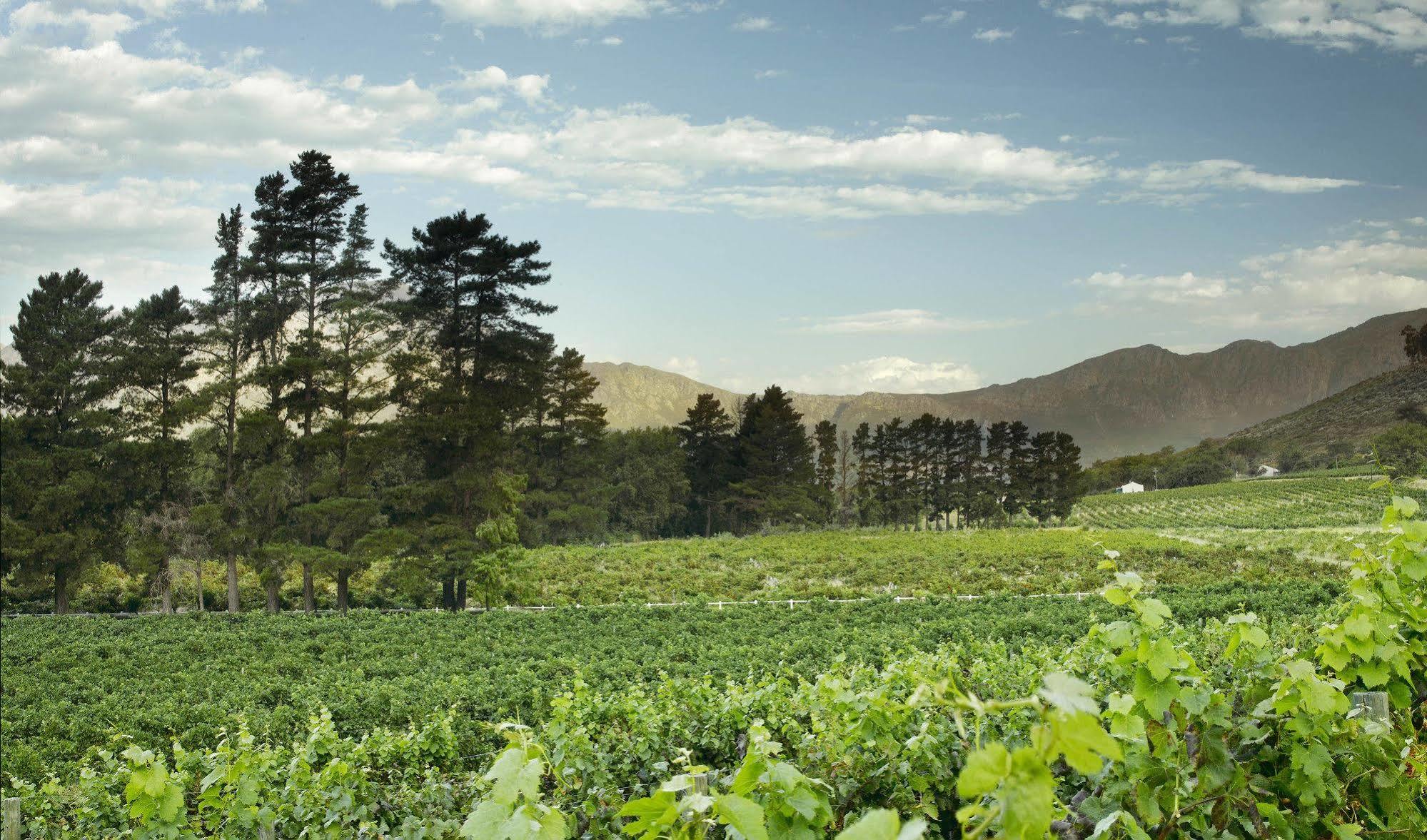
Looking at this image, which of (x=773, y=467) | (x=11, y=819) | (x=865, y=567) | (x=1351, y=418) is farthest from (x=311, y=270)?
(x=1351, y=418)

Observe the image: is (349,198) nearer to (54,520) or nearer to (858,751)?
(54,520)

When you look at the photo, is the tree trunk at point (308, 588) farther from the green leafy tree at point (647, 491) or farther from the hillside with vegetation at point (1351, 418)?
the hillside with vegetation at point (1351, 418)

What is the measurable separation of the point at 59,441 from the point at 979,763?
123 feet

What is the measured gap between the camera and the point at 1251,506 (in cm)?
6091

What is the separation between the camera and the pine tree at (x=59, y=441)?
29.7 meters

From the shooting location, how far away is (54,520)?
98.4 ft

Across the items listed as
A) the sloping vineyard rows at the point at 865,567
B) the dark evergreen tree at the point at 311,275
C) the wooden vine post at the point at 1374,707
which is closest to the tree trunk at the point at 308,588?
the dark evergreen tree at the point at 311,275

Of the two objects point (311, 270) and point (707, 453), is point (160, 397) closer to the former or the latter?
point (311, 270)

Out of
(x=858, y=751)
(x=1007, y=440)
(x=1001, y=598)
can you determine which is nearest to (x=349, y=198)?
(x=1001, y=598)

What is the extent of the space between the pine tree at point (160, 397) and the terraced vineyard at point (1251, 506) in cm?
4742

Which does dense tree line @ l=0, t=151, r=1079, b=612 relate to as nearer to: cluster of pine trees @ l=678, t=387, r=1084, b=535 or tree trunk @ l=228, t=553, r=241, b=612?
tree trunk @ l=228, t=553, r=241, b=612

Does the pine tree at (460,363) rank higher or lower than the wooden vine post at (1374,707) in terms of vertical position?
higher

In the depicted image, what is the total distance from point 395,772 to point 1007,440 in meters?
62.7

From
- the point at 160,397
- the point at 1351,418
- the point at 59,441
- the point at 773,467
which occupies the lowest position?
the point at 773,467
